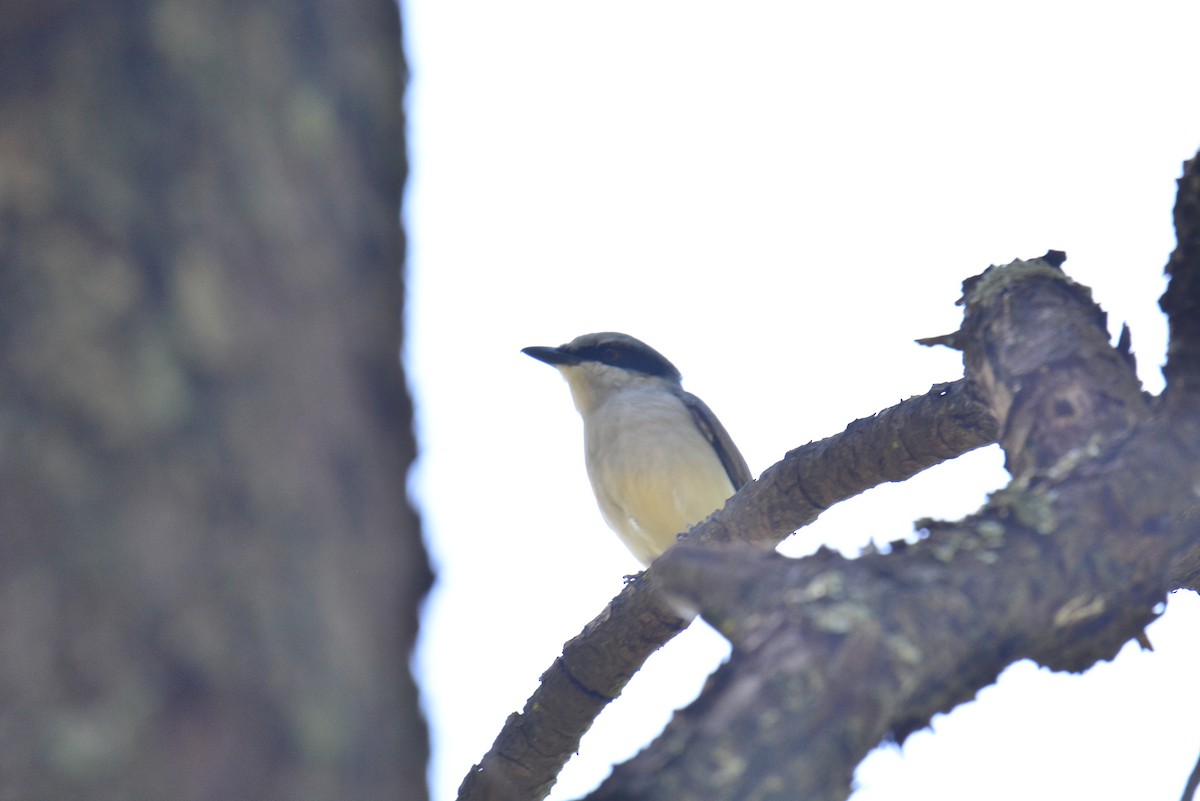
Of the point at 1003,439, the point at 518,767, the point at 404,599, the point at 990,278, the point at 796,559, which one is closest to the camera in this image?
the point at 404,599

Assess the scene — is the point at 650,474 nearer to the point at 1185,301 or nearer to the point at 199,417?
the point at 1185,301

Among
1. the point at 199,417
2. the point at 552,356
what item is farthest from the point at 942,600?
the point at 552,356

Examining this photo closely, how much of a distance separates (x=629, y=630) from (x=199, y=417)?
3.81 m

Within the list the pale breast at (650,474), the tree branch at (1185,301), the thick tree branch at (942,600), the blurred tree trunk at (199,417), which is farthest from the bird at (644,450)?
the blurred tree trunk at (199,417)

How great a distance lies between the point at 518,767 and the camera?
4957 millimetres

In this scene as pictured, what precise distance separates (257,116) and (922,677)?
1.41m

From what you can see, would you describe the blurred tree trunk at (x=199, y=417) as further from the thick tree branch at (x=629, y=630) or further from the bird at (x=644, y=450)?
the bird at (x=644, y=450)

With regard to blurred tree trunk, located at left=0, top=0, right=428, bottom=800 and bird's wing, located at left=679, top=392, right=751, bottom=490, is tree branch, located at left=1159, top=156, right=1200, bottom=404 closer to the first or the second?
blurred tree trunk, located at left=0, top=0, right=428, bottom=800

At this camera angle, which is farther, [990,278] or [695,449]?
[695,449]

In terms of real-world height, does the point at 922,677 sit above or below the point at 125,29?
below

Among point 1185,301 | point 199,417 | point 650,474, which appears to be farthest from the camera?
point 650,474

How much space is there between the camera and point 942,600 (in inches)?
88.6

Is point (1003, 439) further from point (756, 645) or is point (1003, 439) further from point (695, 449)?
point (695, 449)

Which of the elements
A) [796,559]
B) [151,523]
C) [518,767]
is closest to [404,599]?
[151,523]
